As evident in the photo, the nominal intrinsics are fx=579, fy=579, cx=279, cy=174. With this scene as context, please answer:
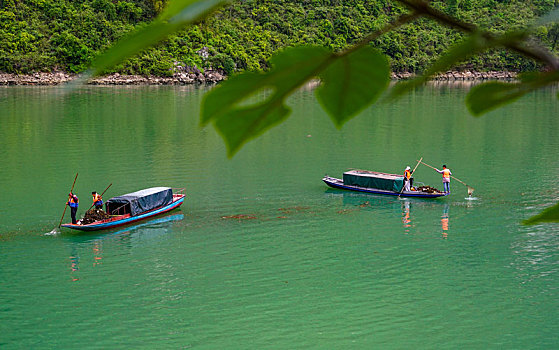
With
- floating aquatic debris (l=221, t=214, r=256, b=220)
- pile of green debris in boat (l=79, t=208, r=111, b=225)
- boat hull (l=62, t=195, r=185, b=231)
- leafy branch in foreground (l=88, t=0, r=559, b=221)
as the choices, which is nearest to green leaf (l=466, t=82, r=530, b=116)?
leafy branch in foreground (l=88, t=0, r=559, b=221)

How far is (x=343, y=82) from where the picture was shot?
0.41 meters

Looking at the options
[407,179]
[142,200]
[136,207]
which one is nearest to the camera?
[136,207]

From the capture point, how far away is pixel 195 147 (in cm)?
3472

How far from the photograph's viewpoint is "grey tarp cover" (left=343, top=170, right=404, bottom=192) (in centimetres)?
2286

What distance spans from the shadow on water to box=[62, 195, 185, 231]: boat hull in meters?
0.19

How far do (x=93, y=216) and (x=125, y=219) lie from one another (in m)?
1.10

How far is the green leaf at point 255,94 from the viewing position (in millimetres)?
379

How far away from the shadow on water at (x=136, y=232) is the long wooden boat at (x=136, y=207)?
20cm

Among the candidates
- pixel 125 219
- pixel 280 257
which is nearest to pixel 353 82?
pixel 280 257

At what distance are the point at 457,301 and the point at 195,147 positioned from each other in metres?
23.6

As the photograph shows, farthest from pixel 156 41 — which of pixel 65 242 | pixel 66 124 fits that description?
pixel 66 124

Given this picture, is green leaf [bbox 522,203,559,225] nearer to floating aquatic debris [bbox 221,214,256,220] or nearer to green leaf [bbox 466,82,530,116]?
green leaf [bbox 466,82,530,116]

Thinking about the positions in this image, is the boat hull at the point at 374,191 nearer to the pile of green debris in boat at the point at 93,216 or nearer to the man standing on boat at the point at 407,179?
the man standing on boat at the point at 407,179

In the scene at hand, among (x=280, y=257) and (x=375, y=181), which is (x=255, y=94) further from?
(x=375, y=181)
